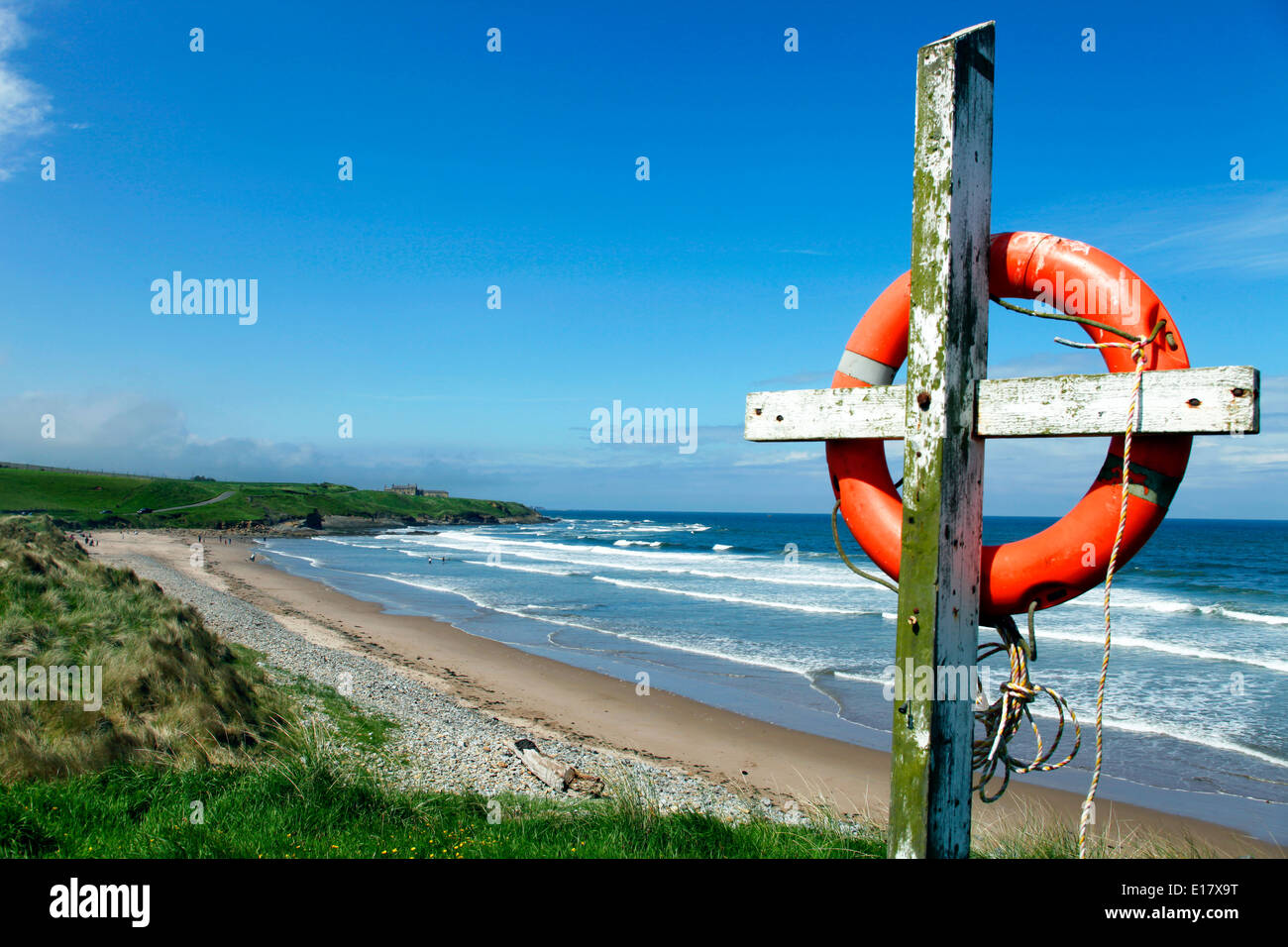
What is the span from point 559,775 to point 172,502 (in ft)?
251

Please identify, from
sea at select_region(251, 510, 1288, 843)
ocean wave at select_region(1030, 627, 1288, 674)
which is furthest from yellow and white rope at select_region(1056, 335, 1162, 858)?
ocean wave at select_region(1030, 627, 1288, 674)

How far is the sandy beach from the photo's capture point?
651cm

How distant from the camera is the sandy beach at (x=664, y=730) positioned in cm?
651

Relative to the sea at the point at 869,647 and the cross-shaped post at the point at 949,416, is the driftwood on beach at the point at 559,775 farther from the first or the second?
the cross-shaped post at the point at 949,416

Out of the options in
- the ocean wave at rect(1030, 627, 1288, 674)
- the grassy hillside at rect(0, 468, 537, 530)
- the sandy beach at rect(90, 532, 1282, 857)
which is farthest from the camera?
the grassy hillside at rect(0, 468, 537, 530)

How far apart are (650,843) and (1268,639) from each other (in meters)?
19.2

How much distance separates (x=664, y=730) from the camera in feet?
31.4

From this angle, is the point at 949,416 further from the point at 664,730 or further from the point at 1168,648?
the point at 1168,648

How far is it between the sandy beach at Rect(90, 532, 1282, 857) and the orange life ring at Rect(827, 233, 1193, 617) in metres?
2.59

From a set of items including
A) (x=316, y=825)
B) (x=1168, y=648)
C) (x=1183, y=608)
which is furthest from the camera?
(x=1183, y=608)

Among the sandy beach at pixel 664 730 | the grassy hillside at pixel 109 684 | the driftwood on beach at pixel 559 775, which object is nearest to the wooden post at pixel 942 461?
the sandy beach at pixel 664 730

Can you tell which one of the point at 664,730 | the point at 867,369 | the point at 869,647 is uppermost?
the point at 867,369

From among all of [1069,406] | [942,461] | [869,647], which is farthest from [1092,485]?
[869,647]

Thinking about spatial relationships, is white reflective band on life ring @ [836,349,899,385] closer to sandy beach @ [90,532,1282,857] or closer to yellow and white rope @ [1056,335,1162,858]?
yellow and white rope @ [1056,335,1162,858]
